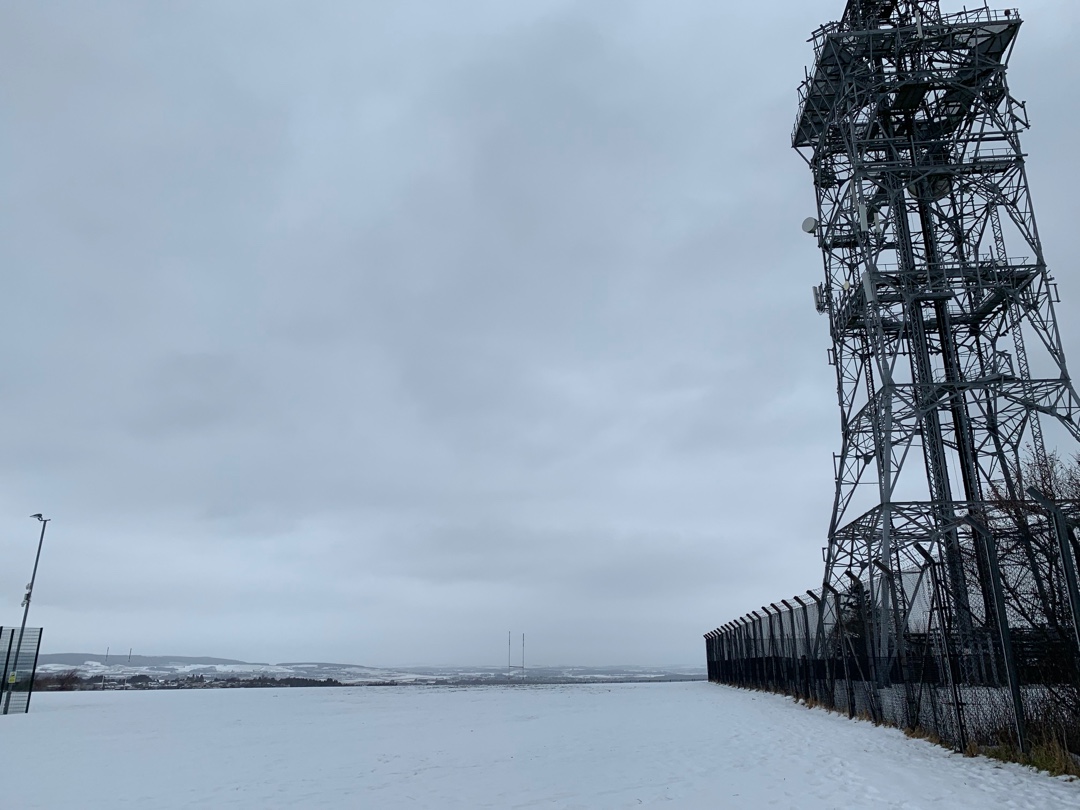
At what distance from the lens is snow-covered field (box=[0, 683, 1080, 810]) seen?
855 cm

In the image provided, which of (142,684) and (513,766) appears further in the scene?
(142,684)

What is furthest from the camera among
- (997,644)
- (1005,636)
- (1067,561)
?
(997,644)

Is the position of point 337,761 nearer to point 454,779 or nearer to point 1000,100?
point 454,779

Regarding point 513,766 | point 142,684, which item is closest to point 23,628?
point 513,766

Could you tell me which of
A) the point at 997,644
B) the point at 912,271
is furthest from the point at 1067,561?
the point at 912,271

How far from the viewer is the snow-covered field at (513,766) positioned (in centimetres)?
855

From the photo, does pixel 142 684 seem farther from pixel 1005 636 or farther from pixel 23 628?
pixel 1005 636

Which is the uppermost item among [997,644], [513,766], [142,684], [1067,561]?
[1067,561]

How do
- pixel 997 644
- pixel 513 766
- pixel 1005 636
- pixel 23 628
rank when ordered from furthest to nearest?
pixel 23 628 < pixel 513 766 < pixel 997 644 < pixel 1005 636

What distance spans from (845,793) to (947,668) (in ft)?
12.5

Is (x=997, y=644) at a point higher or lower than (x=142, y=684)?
higher

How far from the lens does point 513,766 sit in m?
11.2

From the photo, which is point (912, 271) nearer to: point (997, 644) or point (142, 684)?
point (997, 644)

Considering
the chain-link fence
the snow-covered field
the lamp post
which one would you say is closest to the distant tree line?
the lamp post
